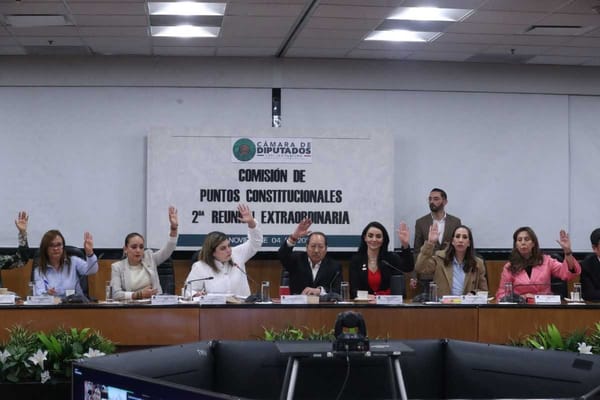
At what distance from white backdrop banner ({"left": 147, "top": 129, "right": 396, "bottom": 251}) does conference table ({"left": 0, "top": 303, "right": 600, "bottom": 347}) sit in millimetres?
3125

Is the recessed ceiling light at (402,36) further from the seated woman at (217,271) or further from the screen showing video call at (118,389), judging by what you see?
the screen showing video call at (118,389)

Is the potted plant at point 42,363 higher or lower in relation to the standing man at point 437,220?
lower

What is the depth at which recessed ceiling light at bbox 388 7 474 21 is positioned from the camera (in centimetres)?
683

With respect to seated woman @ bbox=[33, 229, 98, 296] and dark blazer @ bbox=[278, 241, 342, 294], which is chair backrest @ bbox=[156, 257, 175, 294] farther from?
dark blazer @ bbox=[278, 241, 342, 294]

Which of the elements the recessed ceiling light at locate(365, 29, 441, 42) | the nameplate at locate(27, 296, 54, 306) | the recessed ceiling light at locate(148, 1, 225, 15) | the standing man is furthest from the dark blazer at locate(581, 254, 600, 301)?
the nameplate at locate(27, 296, 54, 306)

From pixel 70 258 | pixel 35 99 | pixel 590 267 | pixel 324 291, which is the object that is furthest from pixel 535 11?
pixel 35 99

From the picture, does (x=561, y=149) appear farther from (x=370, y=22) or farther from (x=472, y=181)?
(x=370, y=22)

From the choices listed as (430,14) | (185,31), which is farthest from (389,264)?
(185,31)

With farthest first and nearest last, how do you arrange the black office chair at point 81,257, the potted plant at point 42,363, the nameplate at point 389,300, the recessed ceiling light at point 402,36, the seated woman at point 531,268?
the recessed ceiling light at point 402,36 → the black office chair at point 81,257 → the seated woman at point 531,268 → the nameplate at point 389,300 → the potted plant at point 42,363

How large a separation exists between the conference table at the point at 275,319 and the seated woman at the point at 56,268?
81 centimetres

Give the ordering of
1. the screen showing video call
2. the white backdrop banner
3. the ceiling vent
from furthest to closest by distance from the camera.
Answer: the white backdrop banner < the ceiling vent < the screen showing video call

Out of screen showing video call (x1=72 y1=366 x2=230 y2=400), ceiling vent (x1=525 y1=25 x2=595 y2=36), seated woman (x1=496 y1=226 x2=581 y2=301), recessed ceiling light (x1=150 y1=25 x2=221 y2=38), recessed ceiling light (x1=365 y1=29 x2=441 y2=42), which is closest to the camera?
screen showing video call (x1=72 y1=366 x2=230 y2=400)

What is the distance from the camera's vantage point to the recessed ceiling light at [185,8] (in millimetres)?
6758

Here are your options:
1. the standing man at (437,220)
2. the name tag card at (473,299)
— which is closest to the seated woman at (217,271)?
the name tag card at (473,299)
